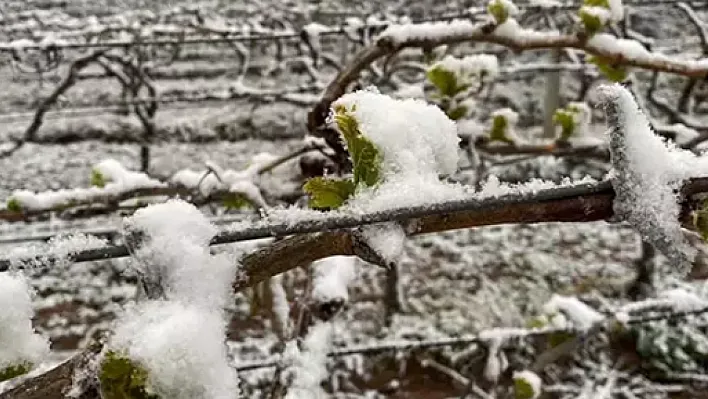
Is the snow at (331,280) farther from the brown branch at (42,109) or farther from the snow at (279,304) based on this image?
the brown branch at (42,109)

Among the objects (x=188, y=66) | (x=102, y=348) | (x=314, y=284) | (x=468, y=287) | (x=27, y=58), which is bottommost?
(x=468, y=287)

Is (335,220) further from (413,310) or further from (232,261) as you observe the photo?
(413,310)

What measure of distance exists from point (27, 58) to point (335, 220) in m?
3.39

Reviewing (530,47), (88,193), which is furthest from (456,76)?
(88,193)

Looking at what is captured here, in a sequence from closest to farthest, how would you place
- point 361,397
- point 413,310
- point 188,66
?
point 361,397
point 413,310
point 188,66

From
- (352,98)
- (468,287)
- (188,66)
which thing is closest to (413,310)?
(468,287)

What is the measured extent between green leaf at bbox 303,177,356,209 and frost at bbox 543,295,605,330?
82cm

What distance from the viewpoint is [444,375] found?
2400 mm

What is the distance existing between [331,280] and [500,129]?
480 millimetres

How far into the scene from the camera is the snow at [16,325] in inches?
12.5

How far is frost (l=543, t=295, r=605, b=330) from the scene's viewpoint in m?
1.08

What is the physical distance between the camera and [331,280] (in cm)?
78

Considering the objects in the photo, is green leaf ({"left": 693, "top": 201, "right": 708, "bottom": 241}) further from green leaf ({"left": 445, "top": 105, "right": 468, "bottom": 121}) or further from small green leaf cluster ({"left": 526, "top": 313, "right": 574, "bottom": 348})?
small green leaf cluster ({"left": 526, "top": 313, "right": 574, "bottom": 348})

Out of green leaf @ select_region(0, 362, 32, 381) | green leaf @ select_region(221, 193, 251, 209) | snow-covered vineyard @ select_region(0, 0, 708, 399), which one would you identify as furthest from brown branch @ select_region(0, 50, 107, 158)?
green leaf @ select_region(0, 362, 32, 381)
